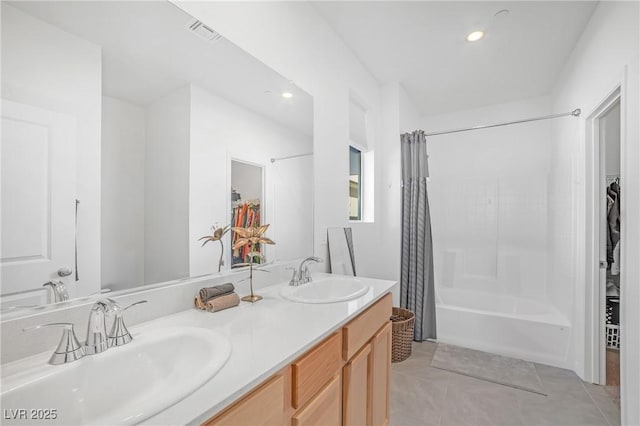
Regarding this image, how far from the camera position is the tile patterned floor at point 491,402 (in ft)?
5.62

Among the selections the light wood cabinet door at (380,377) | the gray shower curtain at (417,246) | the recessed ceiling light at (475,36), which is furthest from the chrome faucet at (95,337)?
the recessed ceiling light at (475,36)

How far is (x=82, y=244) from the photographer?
83cm

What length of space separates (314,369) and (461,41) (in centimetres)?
257

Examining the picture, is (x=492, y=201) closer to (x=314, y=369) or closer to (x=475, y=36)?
(x=475, y=36)

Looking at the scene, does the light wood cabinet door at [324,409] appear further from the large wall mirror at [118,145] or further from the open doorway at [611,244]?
the open doorway at [611,244]

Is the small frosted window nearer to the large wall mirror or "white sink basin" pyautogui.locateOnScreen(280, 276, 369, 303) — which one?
"white sink basin" pyautogui.locateOnScreen(280, 276, 369, 303)

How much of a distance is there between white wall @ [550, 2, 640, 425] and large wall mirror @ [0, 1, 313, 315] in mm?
1925

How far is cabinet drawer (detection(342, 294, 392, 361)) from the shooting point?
109 centimetres

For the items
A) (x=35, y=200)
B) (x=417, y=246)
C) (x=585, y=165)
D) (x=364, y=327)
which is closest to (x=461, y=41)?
(x=585, y=165)

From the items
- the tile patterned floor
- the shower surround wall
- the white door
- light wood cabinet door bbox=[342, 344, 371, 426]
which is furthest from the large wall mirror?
the shower surround wall

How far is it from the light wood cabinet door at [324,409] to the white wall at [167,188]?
0.64m

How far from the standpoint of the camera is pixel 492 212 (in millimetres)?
3391

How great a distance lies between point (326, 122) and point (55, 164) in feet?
5.01

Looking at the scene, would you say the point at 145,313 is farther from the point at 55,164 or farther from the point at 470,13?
the point at 470,13
